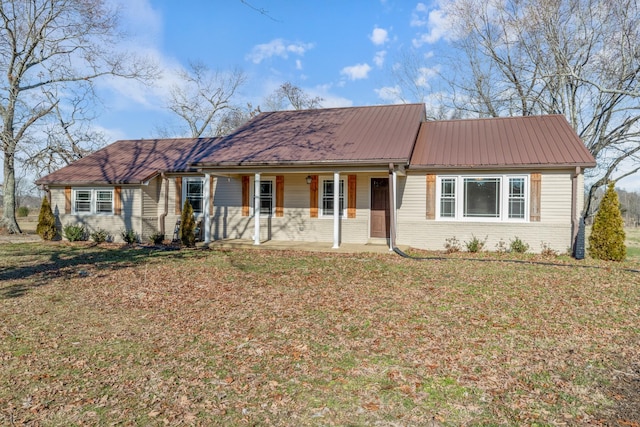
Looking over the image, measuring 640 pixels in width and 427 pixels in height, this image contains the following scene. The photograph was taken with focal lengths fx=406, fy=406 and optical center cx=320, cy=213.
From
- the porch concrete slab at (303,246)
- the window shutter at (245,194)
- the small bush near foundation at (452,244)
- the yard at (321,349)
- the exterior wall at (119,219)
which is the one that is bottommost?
the yard at (321,349)

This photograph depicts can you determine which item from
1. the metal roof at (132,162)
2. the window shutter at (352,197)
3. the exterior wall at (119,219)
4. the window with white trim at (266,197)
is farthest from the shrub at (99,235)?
the window shutter at (352,197)

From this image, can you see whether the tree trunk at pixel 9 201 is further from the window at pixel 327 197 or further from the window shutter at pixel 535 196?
the window shutter at pixel 535 196

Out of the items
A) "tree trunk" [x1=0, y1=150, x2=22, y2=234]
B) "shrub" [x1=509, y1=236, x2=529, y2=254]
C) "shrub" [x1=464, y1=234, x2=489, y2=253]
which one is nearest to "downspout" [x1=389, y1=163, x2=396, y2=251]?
"shrub" [x1=464, y1=234, x2=489, y2=253]

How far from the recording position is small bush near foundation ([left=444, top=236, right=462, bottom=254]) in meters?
12.2

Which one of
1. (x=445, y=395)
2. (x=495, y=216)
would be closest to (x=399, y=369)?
(x=445, y=395)

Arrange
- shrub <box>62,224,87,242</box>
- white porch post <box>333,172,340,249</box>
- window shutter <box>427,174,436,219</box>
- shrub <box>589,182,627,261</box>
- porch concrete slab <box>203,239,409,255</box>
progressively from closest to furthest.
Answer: shrub <box>589,182,627,261</box> → porch concrete slab <box>203,239,409,255</box> → white porch post <box>333,172,340,249</box> → window shutter <box>427,174,436,219</box> → shrub <box>62,224,87,242</box>

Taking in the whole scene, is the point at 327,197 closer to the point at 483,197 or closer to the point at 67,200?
the point at 483,197

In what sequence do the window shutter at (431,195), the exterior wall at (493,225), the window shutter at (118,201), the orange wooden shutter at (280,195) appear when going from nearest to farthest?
the exterior wall at (493,225) < the window shutter at (431,195) < the orange wooden shutter at (280,195) < the window shutter at (118,201)

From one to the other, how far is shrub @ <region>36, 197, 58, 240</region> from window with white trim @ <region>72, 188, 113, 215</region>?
847 mm

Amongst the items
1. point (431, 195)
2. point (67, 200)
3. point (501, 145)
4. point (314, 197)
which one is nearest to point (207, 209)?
point (314, 197)

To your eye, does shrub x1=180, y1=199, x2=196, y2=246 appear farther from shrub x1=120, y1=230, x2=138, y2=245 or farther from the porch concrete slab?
shrub x1=120, y1=230, x2=138, y2=245

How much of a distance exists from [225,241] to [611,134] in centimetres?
1810

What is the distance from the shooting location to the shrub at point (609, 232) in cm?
1060

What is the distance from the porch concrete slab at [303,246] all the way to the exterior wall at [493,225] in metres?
0.77
